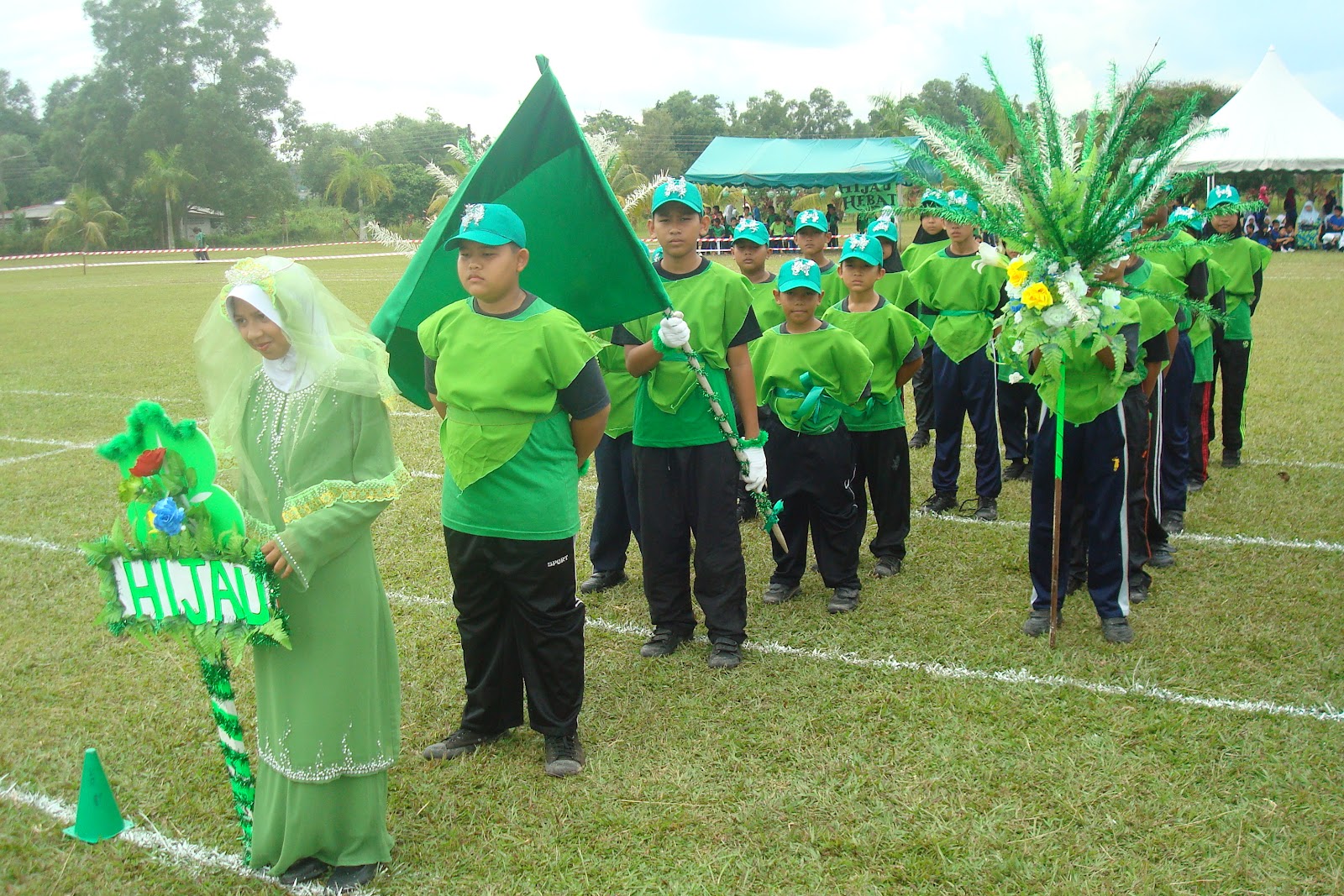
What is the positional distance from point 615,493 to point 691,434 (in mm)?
1258

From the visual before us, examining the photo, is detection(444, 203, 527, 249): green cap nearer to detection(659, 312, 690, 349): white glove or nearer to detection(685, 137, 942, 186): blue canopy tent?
detection(659, 312, 690, 349): white glove

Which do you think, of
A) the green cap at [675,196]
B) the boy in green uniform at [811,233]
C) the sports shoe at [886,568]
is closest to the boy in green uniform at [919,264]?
the boy in green uniform at [811,233]

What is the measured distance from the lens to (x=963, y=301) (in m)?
7.04

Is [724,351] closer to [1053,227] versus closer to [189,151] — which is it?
[1053,227]

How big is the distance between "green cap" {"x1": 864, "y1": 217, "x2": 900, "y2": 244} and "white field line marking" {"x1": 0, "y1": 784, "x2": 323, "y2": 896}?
18.0 feet

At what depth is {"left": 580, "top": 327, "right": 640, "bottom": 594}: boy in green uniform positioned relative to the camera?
17.9ft

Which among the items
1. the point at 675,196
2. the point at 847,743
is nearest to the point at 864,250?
the point at 675,196

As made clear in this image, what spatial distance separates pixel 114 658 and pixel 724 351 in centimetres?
322

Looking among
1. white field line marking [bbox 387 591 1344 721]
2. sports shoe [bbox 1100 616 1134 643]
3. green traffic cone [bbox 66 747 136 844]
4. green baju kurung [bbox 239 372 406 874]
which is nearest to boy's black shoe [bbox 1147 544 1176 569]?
sports shoe [bbox 1100 616 1134 643]

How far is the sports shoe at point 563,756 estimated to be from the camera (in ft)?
13.0

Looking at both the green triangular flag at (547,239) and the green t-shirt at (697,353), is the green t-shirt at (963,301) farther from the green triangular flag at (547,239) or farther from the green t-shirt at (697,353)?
the green triangular flag at (547,239)

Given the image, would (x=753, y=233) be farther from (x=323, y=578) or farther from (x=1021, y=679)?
(x=323, y=578)

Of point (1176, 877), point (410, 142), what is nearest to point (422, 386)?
point (1176, 877)

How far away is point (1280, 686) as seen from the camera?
14.6ft
